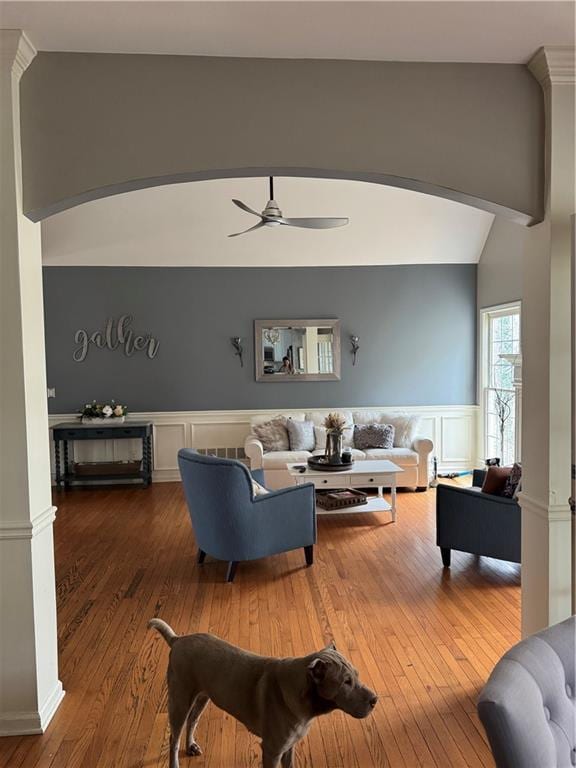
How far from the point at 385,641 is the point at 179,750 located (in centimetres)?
134

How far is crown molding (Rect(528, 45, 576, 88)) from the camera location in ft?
8.04

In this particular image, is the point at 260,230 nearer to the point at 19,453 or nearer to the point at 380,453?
the point at 380,453

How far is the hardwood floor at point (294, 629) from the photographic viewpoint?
7.83ft

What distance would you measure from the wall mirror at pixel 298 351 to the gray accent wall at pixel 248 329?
0.11 m

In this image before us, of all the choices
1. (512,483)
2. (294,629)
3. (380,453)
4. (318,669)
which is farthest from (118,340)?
(318,669)

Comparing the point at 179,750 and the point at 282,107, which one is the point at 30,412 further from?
the point at 282,107

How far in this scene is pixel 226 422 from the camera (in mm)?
7699

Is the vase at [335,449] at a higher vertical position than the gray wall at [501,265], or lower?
lower

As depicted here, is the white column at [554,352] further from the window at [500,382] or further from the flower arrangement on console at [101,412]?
the flower arrangement on console at [101,412]

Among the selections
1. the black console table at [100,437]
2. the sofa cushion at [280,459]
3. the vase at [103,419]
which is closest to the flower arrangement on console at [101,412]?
the vase at [103,419]

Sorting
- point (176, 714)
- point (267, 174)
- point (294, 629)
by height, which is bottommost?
point (294, 629)

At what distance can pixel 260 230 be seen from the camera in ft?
23.6

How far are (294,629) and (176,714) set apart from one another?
4.51 feet

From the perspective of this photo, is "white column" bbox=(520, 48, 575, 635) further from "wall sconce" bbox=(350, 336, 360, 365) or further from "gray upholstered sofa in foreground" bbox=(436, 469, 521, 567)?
"wall sconce" bbox=(350, 336, 360, 365)
